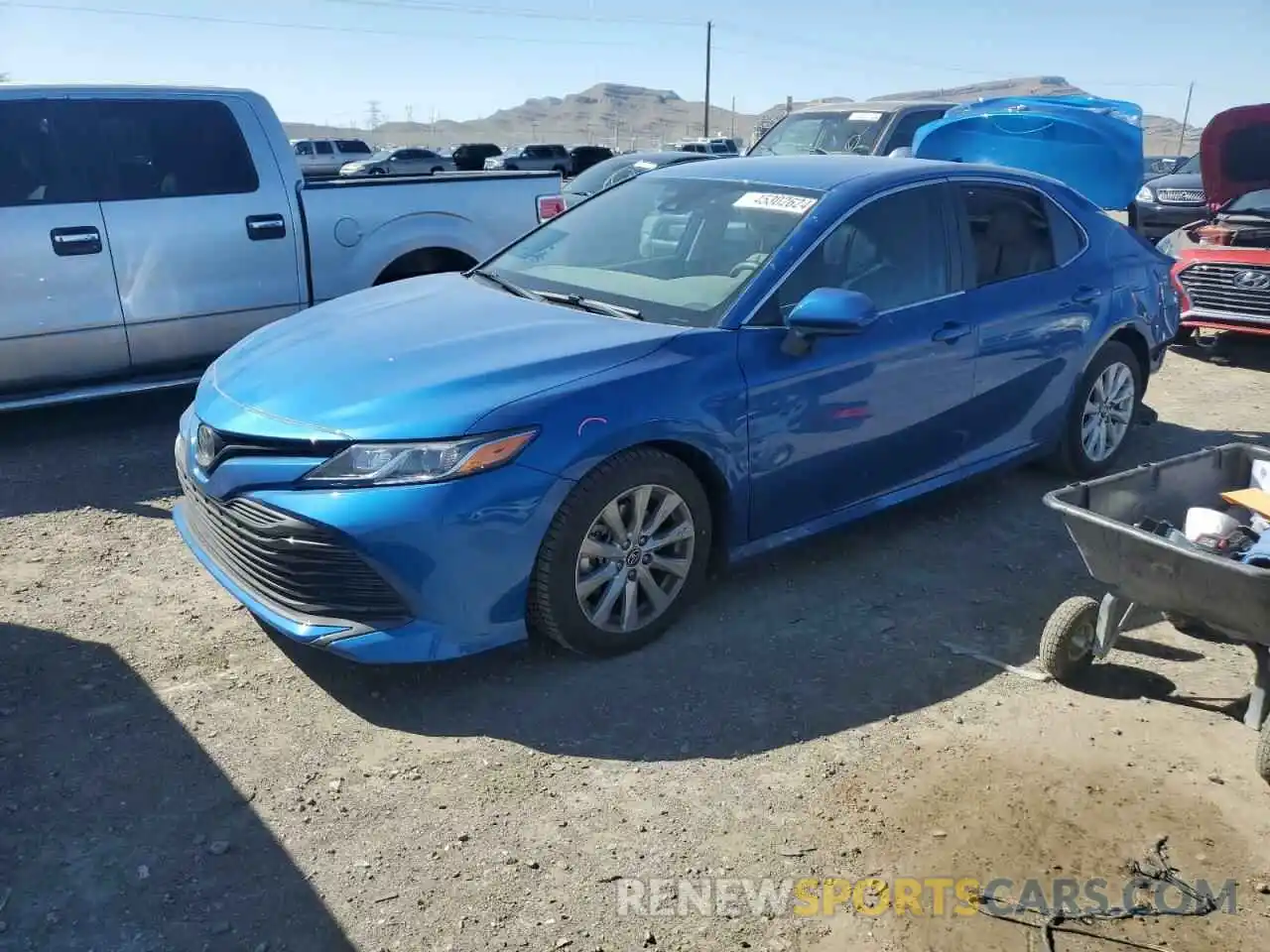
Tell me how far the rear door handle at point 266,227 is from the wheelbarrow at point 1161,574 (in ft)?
15.6

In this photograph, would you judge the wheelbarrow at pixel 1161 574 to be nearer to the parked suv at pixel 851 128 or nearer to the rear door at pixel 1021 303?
the rear door at pixel 1021 303

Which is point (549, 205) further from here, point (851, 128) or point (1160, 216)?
point (1160, 216)

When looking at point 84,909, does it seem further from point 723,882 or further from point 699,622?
point 699,622

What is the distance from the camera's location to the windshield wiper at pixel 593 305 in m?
4.19

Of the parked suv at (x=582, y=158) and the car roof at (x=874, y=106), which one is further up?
the car roof at (x=874, y=106)

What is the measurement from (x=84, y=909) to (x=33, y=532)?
2.82 m

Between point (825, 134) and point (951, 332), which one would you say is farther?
point (825, 134)

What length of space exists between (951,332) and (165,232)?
170 inches

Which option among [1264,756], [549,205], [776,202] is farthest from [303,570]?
[549,205]

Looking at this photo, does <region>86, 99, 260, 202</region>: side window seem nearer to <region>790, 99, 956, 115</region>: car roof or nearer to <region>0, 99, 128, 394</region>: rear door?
<region>0, 99, 128, 394</region>: rear door

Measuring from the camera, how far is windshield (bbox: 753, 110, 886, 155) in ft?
40.6

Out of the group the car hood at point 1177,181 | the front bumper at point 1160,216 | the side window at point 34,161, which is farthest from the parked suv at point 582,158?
the side window at point 34,161

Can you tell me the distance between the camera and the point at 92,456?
607 cm

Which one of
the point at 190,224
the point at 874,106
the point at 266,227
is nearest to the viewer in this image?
the point at 190,224
